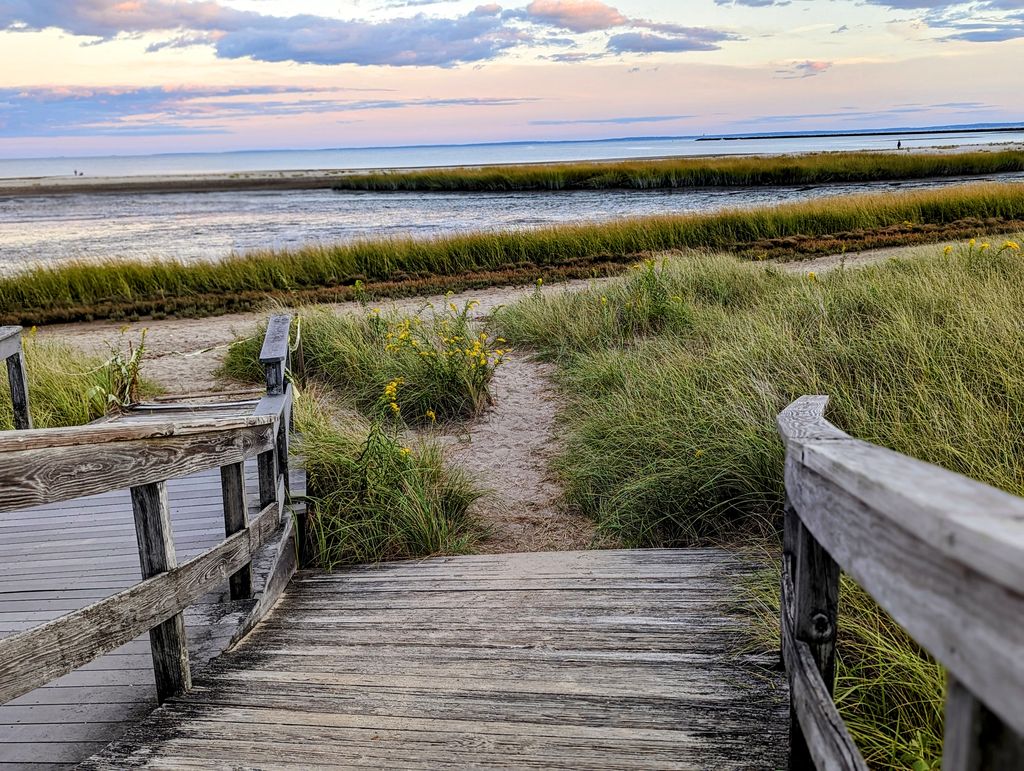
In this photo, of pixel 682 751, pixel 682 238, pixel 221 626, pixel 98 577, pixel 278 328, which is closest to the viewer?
pixel 682 751

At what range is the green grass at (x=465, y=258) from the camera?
54.5ft

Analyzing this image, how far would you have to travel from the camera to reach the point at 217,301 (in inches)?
643

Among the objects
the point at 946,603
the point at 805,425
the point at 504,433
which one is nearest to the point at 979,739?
the point at 946,603

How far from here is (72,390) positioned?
7.60 m

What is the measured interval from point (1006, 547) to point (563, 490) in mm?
5140

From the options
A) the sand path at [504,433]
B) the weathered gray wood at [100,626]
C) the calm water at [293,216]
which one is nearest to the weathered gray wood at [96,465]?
the weathered gray wood at [100,626]

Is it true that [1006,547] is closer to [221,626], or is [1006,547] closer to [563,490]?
[221,626]

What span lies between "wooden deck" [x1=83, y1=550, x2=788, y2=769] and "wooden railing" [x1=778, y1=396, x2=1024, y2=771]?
71 centimetres

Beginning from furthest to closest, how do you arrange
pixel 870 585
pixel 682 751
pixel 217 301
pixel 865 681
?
pixel 217 301
pixel 865 681
pixel 682 751
pixel 870 585

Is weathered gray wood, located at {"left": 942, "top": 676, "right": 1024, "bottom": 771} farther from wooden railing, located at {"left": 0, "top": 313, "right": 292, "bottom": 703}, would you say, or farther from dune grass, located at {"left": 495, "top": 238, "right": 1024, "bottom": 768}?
wooden railing, located at {"left": 0, "top": 313, "right": 292, "bottom": 703}

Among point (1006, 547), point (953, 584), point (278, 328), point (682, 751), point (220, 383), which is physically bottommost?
point (220, 383)

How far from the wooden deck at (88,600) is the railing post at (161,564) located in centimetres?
15

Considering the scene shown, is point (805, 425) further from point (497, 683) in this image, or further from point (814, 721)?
point (497, 683)

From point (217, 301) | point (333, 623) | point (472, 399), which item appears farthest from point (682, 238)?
point (333, 623)
